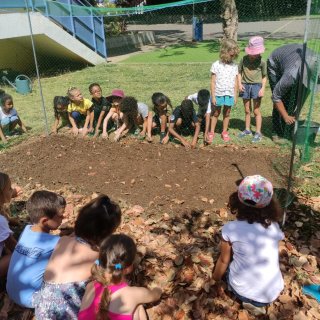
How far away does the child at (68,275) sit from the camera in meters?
2.54

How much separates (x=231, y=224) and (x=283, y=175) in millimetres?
2468

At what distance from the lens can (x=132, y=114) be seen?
645 centimetres

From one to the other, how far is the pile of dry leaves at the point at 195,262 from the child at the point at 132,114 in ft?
7.13

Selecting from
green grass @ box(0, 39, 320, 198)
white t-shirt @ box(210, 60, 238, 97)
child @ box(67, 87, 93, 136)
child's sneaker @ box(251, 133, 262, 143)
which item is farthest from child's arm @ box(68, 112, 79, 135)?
child's sneaker @ box(251, 133, 262, 143)

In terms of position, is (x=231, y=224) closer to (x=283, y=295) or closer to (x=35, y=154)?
(x=283, y=295)

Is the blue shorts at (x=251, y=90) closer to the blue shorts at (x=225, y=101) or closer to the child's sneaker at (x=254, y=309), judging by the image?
the blue shorts at (x=225, y=101)

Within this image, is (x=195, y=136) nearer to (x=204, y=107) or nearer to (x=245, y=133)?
(x=204, y=107)

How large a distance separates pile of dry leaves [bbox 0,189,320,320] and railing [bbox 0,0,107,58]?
9.31 m

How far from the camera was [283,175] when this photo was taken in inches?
191

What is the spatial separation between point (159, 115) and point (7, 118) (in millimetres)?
2926

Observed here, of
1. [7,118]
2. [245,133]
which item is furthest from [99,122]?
[245,133]

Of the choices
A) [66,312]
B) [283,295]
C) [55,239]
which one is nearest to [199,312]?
[283,295]

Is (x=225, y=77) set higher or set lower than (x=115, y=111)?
higher

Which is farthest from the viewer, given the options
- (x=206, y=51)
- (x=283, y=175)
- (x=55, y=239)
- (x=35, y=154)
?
(x=206, y=51)
